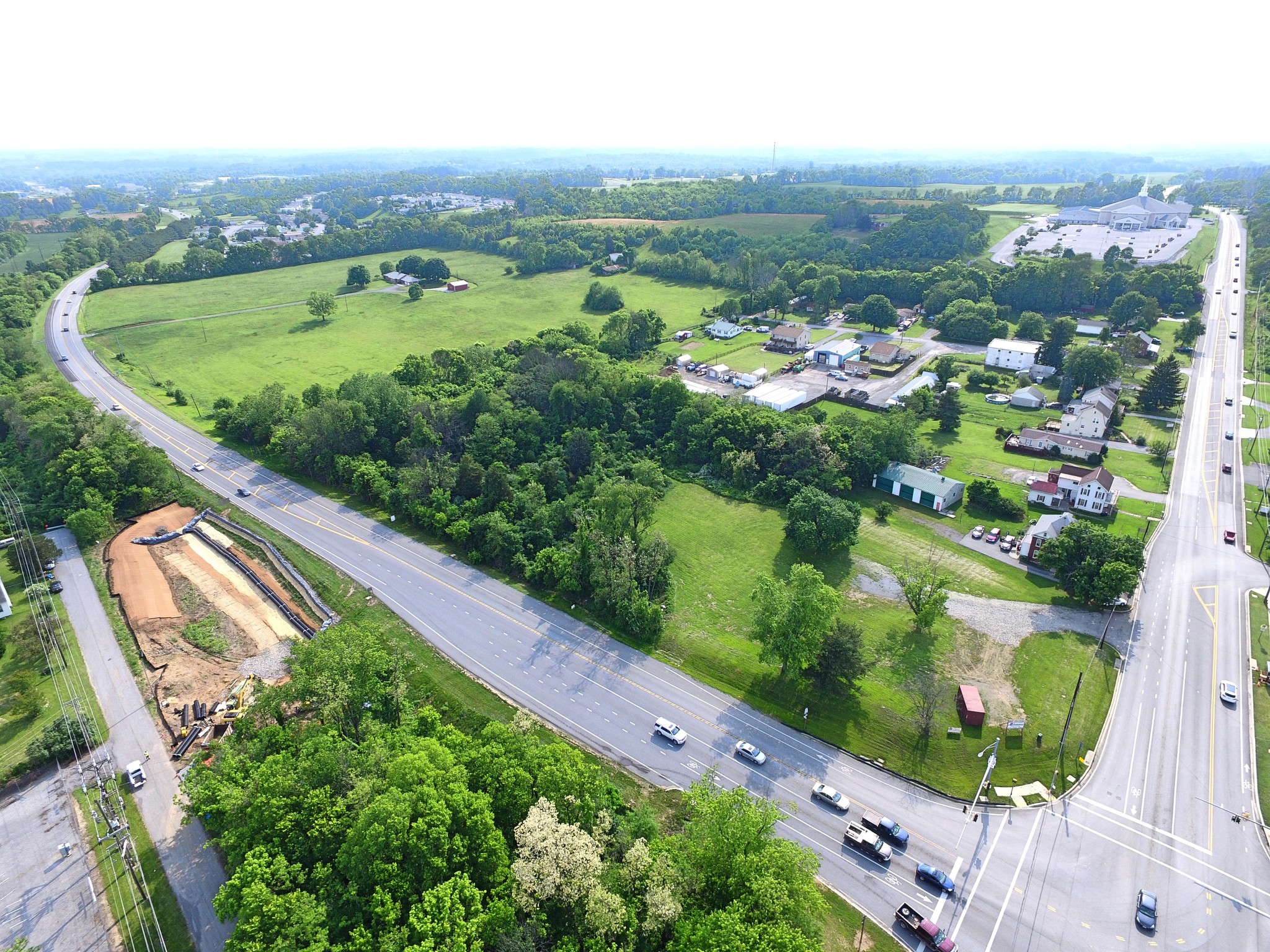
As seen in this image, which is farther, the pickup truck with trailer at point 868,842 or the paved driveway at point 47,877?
the pickup truck with trailer at point 868,842

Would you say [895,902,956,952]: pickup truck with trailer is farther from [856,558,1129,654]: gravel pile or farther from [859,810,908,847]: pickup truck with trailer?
[856,558,1129,654]: gravel pile

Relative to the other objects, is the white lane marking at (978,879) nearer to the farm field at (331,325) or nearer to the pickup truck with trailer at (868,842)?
the pickup truck with trailer at (868,842)

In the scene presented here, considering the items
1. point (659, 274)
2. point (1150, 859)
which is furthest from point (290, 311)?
point (1150, 859)

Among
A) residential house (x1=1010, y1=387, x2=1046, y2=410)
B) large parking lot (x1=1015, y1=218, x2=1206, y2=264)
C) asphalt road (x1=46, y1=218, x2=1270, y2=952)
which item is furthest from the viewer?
large parking lot (x1=1015, y1=218, x2=1206, y2=264)

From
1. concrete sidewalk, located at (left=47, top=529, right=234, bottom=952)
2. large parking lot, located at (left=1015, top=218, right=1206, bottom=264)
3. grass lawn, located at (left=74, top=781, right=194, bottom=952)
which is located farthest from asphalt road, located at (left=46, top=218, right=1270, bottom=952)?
large parking lot, located at (left=1015, top=218, right=1206, bottom=264)

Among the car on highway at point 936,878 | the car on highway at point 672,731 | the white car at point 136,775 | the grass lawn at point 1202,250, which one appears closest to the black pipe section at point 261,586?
the white car at point 136,775

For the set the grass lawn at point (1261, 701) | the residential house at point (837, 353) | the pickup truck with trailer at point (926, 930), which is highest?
the residential house at point (837, 353)
